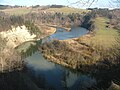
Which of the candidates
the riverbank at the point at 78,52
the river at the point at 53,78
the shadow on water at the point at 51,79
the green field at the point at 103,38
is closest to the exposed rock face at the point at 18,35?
the riverbank at the point at 78,52

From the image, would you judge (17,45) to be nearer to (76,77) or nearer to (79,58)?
(79,58)

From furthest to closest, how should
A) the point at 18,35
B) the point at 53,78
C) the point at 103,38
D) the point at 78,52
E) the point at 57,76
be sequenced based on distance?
1. the point at 18,35
2. the point at 103,38
3. the point at 78,52
4. the point at 57,76
5. the point at 53,78

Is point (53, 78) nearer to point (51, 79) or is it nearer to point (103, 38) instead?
point (51, 79)

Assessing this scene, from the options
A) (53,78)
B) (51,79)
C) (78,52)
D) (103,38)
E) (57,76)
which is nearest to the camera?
(51,79)

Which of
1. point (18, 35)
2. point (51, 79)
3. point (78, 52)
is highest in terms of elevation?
point (51, 79)

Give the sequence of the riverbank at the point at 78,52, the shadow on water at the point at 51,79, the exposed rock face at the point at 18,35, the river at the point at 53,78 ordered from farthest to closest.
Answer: the exposed rock face at the point at 18,35
the riverbank at the point at 78,52
the river at the point at 53,78
the shadow on water at the point at 51,79

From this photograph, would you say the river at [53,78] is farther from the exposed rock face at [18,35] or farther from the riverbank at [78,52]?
the exposed rock face at [18,35]

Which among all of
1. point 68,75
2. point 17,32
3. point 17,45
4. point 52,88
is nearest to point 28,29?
point 17,32

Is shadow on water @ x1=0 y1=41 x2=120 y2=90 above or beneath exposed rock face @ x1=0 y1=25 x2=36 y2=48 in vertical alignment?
above

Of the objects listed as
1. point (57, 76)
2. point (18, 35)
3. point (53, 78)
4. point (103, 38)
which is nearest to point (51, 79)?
point (53, 78)

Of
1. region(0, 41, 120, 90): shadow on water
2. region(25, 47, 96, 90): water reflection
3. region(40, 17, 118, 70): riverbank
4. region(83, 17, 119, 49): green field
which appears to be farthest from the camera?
region(83, 17, 119, 49): green field

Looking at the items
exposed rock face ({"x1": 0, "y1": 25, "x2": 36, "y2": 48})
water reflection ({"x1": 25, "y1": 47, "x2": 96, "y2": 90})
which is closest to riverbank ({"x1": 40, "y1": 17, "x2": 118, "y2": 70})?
water reflection ({"x1": 25, "y1": 47, "x2": 96, "y2": 90})

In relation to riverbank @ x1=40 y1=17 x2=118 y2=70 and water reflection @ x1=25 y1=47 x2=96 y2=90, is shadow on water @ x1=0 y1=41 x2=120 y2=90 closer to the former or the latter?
water reflection @ x1=25 y1=47 x2=96 y2=90
